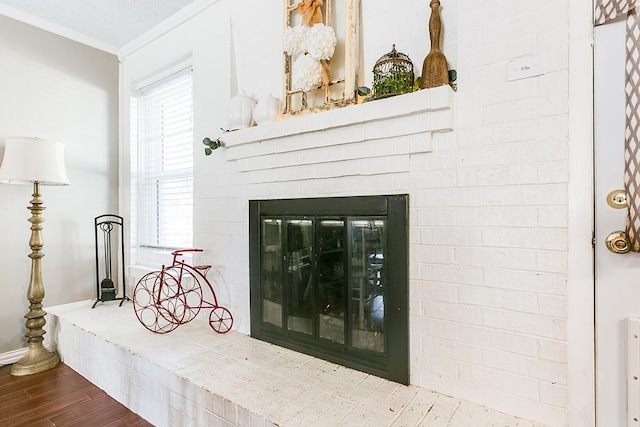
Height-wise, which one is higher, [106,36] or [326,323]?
[106,36]

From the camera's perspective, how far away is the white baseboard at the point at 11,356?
249cm

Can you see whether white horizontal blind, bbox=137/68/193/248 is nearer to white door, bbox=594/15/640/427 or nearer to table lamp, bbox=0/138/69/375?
table lamp, bbox=0/138/69/375

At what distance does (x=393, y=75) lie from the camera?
1.55m

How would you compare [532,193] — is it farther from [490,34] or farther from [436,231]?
[490,34]

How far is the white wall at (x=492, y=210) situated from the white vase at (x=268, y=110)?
57 cm

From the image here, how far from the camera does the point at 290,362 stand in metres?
1.82

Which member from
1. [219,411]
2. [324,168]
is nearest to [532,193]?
[324,168]

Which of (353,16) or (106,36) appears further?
(106,36)

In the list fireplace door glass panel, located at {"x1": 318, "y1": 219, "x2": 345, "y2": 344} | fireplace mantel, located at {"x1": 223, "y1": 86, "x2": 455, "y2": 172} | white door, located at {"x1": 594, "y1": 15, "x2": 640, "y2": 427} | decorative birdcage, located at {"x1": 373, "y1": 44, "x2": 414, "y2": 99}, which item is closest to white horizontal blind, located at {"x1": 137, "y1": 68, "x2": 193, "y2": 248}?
fireplace mantel, located at {"x1": 223, "y1": 86, "x2": 455, "y2": 172}

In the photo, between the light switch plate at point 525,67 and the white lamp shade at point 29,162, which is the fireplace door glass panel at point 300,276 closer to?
the light switch plate at point 525,67

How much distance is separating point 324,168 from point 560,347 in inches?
50.9

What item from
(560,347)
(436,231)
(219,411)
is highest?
(436,231)

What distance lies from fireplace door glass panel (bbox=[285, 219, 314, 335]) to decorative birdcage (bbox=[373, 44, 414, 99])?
2.62ft

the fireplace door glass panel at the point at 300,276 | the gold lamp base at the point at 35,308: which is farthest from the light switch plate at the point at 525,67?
the gold lamp base at the point at 35,308
